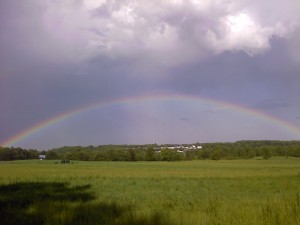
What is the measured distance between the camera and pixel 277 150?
150875 millimetres

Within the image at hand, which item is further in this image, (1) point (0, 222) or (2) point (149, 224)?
(1) point (0, 222)

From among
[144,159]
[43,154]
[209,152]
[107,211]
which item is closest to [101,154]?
[144,159]

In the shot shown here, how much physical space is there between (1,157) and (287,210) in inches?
6166

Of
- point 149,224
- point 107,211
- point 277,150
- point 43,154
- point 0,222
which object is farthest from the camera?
point 43,154

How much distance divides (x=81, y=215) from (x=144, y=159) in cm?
14315

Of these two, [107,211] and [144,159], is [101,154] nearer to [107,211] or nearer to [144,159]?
[144,159]

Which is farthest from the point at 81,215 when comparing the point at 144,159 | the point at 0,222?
the point at 144,159

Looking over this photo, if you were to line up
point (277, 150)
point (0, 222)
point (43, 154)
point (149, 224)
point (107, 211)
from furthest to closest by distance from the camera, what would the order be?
point (43, 154), point (277, 150), point (107, 211), point (0, 222), point (149, 224)

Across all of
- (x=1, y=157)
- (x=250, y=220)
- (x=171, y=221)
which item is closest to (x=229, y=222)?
(x=250, y=220)

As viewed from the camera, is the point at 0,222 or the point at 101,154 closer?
the point at 0,222

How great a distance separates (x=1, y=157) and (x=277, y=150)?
111002 millimetres

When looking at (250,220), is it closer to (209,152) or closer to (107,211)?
(107,211)

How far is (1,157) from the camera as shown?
15200 centimetres

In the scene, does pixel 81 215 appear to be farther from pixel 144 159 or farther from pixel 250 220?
pixel 144 159
